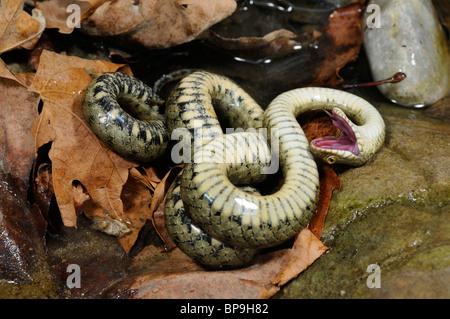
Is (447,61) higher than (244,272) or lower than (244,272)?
higher

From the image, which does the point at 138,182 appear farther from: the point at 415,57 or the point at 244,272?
the point at 415,57

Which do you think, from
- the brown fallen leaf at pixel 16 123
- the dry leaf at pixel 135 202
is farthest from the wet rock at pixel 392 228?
the brown fallen leaf at pixel 16 123

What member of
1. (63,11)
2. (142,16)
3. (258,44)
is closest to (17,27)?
(63,11)

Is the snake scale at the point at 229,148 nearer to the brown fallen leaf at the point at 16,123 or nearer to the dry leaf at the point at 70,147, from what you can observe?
the dry leaf at the point at 70,147

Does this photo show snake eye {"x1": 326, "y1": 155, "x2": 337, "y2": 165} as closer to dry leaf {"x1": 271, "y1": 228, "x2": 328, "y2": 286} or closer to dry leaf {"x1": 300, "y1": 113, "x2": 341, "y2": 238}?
dry leaf {"x1": 300, "y1": 113, "x2": 341, "y2": 238}

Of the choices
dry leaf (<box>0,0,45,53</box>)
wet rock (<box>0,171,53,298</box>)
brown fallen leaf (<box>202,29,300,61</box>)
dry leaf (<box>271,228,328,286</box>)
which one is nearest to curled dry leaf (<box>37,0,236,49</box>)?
dry leaf (<box>0,0,45,53</box>)

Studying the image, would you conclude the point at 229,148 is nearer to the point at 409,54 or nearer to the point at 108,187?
the point at 108,187

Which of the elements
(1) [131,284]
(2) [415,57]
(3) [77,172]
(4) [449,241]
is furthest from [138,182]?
(2) [415,57]

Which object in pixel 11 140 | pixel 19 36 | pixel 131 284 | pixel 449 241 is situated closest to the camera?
pixel 449 241
